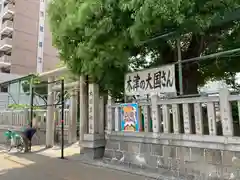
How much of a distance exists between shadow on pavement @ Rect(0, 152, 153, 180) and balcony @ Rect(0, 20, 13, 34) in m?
22.8

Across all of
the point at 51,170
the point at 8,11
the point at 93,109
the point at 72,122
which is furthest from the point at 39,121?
the point at 8,11

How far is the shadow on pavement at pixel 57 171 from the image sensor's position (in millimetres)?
5316

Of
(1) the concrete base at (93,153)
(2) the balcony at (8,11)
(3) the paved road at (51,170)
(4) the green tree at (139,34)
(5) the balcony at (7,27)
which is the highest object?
(2) the balcony at (8,11)

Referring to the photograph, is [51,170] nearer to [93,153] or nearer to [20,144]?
[93,153]

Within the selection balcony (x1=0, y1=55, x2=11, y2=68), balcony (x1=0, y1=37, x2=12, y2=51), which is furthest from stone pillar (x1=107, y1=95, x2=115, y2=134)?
balcony (x1=0, y1=37, x2=12, y2=51)

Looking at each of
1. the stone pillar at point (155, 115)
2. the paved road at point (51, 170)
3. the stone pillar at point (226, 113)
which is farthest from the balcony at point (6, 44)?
the stone pillar at point (226, 113)

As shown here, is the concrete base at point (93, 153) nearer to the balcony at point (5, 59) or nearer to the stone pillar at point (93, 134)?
the stone pillar at point (93, 134)

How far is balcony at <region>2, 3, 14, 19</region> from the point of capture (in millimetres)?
26750

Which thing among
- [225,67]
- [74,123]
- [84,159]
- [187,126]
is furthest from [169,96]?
[74,123]

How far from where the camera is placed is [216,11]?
13.6ft

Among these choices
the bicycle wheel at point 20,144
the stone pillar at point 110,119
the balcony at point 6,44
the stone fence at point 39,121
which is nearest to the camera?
A: the stone pillar at point 110,119

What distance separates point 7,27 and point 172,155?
26628 mm

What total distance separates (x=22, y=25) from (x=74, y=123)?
70.4ft

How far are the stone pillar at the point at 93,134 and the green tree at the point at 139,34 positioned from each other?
18.9 inches
